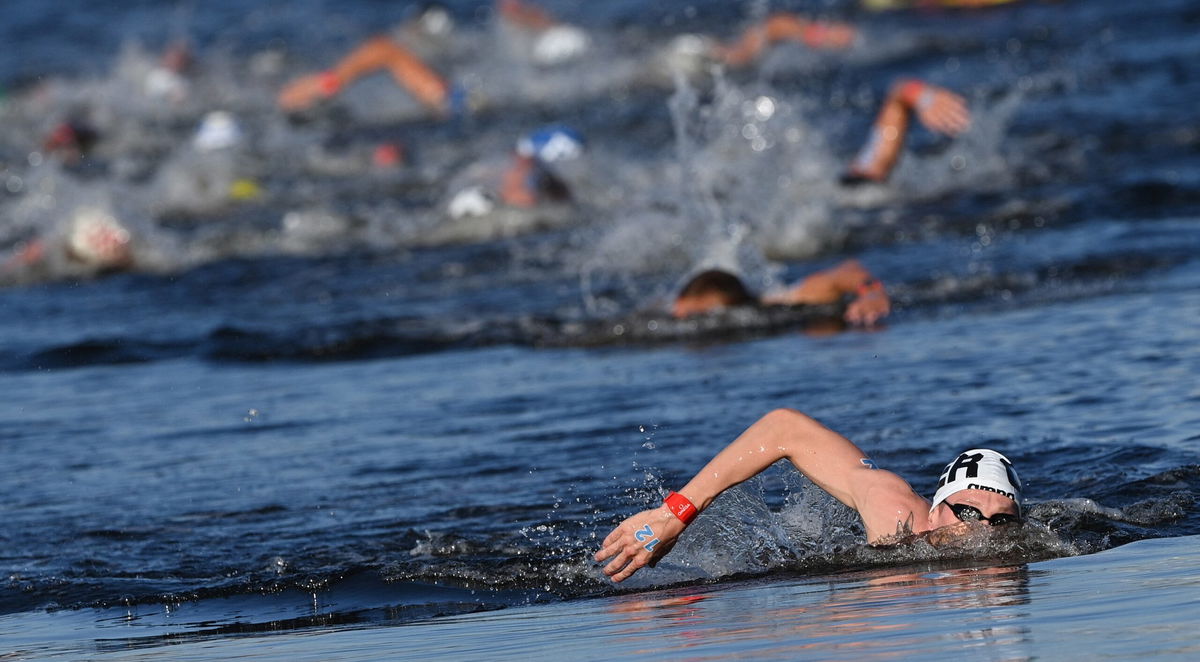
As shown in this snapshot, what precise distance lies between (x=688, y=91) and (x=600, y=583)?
938 cm


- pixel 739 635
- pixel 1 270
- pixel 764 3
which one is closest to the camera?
pixel 739 635

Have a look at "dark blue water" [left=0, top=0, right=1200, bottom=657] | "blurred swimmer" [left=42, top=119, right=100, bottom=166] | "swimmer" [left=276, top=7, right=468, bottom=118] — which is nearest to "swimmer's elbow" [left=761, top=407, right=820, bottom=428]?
"dark blue water" [left=0, top=0, right=1200, bottom=657]

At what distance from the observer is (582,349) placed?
41.7 ft

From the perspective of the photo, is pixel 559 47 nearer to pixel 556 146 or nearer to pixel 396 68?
pixel 396 68

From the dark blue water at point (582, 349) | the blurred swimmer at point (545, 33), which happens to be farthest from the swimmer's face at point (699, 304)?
the blurred swimmer at point (545, 33)

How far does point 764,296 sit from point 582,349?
162 centimetres

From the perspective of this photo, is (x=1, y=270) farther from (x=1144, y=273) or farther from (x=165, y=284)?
(x=1144, y=273)

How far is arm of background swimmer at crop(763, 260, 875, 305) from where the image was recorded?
1322cm

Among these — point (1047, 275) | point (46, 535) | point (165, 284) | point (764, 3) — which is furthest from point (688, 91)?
point (764, 3)

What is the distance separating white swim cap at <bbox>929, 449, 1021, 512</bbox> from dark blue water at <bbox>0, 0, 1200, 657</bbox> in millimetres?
278

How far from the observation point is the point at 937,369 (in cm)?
1077

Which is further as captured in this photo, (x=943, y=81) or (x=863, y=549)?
(x=943, y=81)

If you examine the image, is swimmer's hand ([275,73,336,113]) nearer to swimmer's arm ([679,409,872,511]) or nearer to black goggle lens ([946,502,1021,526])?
swimmer's arm ([679,409,872,511])

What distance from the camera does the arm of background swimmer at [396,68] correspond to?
24203 millimetres
